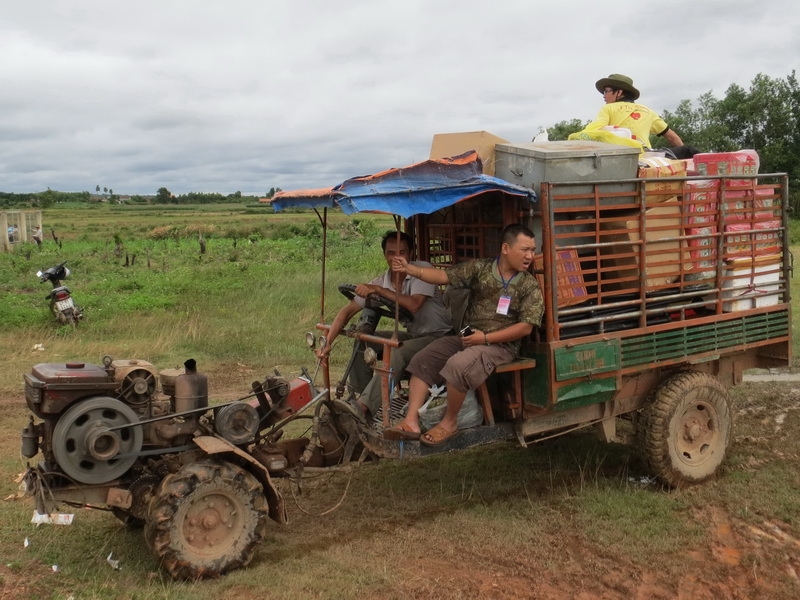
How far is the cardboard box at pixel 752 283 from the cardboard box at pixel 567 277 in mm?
1294

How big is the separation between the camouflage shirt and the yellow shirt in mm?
2313

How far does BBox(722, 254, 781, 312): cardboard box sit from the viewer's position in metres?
5.89

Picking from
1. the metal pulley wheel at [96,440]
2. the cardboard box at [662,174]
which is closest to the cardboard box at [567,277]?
the cardboard box at [662,174]

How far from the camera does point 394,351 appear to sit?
17.8ft

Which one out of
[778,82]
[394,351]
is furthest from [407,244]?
[778,82]

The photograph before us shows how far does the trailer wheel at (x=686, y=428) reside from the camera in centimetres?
561

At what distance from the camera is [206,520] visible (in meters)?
4.39

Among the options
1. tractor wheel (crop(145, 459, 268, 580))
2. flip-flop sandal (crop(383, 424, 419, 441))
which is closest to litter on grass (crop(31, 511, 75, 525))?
tractor wheel (crop(145, 459, 268, 580))

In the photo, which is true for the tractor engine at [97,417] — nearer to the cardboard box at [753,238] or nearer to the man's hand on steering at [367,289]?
the man's hand on steering at [367,289]

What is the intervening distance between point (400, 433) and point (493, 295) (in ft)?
3.56

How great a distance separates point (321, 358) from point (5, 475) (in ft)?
9.39

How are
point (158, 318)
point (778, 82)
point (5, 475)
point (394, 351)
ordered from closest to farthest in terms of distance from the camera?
point (394, 351), point (5, 475), point (158, 318), point (778, 82)

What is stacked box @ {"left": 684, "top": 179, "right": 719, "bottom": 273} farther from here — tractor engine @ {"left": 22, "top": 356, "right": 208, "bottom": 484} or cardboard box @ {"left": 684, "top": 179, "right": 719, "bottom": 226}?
tractor engine @ {"left": 22, "top": 356, "right": 208, "bottom": 484}

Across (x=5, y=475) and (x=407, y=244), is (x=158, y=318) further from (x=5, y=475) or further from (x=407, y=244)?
(x=407, y=244)
